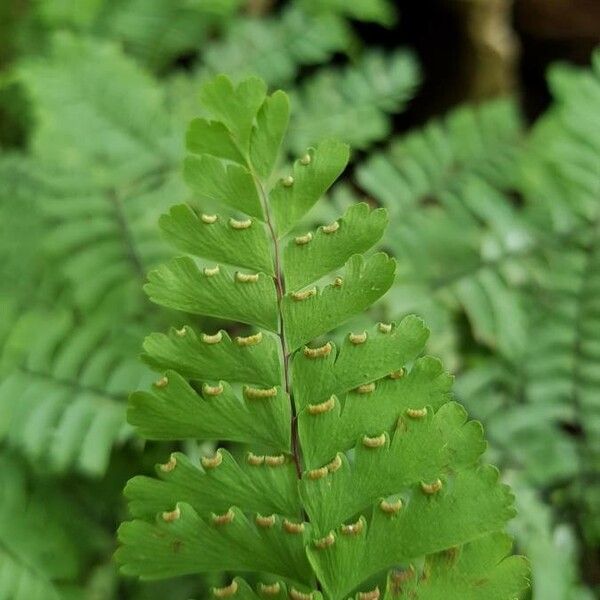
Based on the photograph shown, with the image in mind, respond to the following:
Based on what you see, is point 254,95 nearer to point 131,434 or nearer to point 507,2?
point 131,434

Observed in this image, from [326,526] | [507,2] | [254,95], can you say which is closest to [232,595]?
[326,526]

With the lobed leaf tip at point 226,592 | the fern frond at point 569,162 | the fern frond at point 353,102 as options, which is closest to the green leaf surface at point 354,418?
the lobed leaf tip at point 226,592

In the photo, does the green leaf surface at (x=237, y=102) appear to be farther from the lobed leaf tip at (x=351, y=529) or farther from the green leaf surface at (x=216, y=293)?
the lobed leaf tip at (x=351, y=529)

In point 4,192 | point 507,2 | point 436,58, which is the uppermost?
point 4,192

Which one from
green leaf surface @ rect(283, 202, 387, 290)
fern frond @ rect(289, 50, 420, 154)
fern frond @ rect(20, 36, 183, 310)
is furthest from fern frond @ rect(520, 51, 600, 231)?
green leaf surface @ rect(283, 202, 387, 290)

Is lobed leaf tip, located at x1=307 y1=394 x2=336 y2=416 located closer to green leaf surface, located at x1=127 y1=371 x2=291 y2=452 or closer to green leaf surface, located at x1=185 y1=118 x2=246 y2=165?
green leaf surface, located at x1=127 y1=371 x2=291 y2=452

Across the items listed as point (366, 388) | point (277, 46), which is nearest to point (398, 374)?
Answer: point (366, 388)
